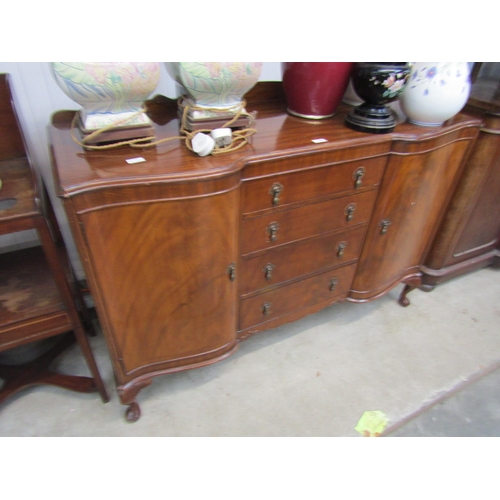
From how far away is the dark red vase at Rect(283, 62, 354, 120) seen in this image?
1.07 meters

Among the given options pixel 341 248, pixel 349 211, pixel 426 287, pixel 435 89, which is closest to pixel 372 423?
pixel 341 248

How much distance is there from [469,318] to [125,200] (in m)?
1.69

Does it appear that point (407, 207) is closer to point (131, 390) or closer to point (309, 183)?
point (309, 183)

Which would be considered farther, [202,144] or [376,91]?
[376,91]

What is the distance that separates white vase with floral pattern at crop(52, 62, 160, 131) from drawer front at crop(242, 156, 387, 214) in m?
0.33

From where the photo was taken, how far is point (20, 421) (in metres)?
1.22

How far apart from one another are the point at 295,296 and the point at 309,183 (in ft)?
1.47

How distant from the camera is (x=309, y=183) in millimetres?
1050

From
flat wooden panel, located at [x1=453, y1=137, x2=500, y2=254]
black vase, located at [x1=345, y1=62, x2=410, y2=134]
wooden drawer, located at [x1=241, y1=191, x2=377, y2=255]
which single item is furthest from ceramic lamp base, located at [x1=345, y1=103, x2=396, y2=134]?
flat wooden panel, located at [x1=453, y1=137, x2=500, y2=254]

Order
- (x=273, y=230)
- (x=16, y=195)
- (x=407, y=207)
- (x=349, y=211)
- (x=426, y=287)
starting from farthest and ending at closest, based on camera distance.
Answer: (x=426, y=287) → (x=407, y=207) → (x=349, y=211) → (x=273, y=230) → (x=16, y=195)

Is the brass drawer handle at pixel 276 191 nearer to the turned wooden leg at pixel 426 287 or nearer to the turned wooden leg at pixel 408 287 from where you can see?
the turned wooden leg at pixel 408 287

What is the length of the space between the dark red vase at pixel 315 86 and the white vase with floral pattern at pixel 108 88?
462 millimetres

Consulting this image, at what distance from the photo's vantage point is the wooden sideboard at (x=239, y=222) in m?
0.84

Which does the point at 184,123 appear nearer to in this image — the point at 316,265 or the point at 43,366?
the point at 316,265
